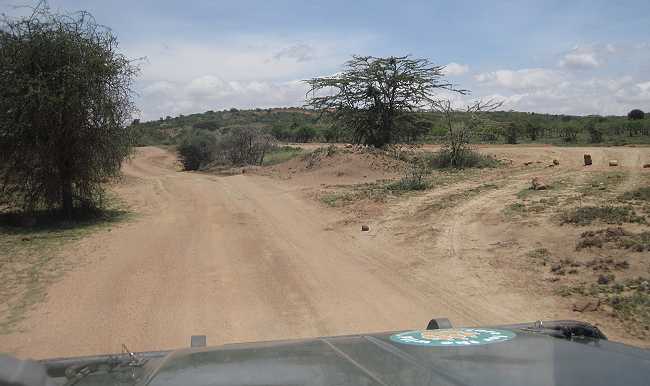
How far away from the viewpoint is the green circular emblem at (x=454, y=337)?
2621 millimetres

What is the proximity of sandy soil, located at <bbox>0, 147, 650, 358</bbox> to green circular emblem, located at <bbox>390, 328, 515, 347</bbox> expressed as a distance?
→ 12.0 feet

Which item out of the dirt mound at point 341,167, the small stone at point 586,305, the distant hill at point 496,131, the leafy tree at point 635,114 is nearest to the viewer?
the small stone at point 586,305

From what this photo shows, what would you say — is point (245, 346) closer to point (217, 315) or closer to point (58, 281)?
point (217, 315)

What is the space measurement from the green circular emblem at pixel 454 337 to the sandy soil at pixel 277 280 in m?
3.65

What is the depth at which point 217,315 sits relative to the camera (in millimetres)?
7086

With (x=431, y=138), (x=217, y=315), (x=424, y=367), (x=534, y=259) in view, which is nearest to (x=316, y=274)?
(x=217, y=315)

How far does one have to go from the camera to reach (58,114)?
1330 cm

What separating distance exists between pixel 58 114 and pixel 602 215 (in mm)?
11265

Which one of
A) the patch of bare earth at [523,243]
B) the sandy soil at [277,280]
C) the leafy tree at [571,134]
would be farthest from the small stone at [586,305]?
the leafy tree at [571,134]

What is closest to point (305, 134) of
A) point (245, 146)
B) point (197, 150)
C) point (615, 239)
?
point (197, 150)

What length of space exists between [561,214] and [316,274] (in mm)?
5296

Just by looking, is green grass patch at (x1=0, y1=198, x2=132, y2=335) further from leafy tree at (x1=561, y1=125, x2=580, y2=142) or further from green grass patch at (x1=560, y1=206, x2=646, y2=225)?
leafy tree at (x1=561, y1=125, x2=580, y2=142)

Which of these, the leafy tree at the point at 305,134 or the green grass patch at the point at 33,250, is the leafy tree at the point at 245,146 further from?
the leafy tree at the point at 305,134

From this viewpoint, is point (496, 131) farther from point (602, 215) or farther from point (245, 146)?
point (602, 215)
